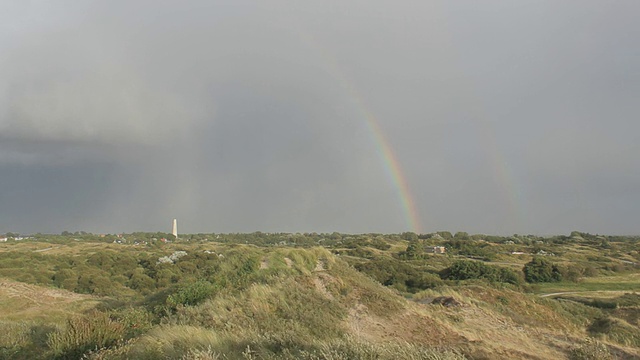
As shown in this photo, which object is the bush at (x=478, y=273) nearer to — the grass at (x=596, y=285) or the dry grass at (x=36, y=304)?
the grass at (x=596, y=285)

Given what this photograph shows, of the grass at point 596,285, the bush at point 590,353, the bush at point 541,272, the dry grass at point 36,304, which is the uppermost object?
the bush at point 590,353

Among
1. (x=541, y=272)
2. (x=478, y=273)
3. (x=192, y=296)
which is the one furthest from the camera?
(x=541, y=272)

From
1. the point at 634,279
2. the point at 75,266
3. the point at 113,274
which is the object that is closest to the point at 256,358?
the point at 113,274

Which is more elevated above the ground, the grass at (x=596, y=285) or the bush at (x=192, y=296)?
the bush at (x=192, y=296)

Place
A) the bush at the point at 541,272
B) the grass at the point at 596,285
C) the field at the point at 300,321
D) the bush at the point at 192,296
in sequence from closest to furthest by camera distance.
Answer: the field at the point at 300,321 → the bush at the point at 192,296 → the grass at the point at 596,285 → the bush at the point at 541,272

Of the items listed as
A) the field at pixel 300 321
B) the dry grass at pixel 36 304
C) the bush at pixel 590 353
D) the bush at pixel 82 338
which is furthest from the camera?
the dry grass at pixel 36 304

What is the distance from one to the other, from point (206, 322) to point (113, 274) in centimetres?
4911

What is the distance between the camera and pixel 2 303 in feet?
92.2

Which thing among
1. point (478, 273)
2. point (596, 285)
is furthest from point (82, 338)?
point (596, 285)

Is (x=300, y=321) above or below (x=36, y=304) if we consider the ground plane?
above

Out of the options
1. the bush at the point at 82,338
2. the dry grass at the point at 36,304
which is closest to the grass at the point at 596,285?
the dry grass at the point at 36,304

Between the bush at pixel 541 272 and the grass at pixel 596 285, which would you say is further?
the bush at pixel 541 272

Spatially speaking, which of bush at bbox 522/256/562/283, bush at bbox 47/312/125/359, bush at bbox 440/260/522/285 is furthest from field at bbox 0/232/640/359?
bush at bbox 522/256/562/283

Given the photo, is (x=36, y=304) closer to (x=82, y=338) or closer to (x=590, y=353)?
(x=82, y=338)
